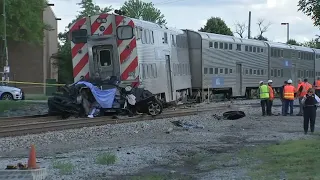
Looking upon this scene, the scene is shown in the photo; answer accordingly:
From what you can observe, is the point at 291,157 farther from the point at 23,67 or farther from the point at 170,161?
the point at 23,67

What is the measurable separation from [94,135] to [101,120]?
3.15m

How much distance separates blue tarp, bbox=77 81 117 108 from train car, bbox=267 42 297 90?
73.5 ft

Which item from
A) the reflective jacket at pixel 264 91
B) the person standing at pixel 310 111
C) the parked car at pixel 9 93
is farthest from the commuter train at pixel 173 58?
the parked car at pixel 9 93

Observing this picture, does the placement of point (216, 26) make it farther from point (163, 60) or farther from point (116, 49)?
point (116, 49)

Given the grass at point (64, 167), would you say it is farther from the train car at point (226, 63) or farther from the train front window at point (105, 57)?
the train car at point (226, 63)

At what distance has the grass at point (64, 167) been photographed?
9721 millimetres

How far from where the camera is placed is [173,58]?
84.7ft

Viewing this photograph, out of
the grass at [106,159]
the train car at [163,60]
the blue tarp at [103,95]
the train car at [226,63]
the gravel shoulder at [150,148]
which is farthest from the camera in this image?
the train car at [226,63]

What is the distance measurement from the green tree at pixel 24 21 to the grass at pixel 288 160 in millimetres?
46719

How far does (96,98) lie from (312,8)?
351 inches

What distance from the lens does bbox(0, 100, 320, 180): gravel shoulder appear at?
9984 millimetres

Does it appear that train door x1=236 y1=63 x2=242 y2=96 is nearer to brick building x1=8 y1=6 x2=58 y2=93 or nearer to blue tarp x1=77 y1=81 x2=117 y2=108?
blue tarp x1=77 y1=81 x2=117 y2=108

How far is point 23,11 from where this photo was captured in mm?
56750

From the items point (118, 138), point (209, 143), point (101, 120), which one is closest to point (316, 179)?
point (209, 143)
